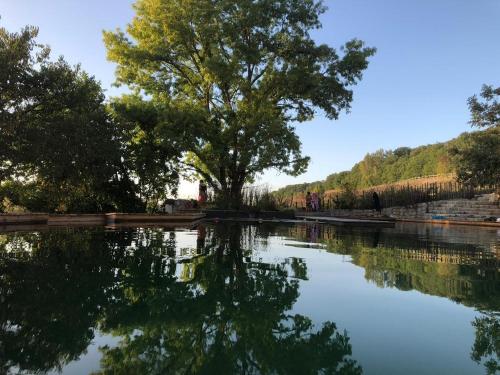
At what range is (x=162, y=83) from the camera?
19.9 metres

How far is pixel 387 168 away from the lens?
7138 centimetres

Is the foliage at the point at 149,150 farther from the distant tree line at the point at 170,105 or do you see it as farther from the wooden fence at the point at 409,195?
the wooden fence at the point at 409,195

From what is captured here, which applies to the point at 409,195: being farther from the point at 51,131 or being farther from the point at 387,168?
the point at 387,168

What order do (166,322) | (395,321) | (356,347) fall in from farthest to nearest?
(395,321) < (166,322) < (356,347)

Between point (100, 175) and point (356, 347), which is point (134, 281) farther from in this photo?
point (100, 175)

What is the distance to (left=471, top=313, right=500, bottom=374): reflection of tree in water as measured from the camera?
2.28 m

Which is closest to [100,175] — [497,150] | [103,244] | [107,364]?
[103,244]

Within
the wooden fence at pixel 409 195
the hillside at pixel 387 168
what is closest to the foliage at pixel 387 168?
the hillside at pixel 387 168

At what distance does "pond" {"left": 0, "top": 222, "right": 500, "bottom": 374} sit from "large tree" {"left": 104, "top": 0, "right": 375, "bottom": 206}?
11.9 m

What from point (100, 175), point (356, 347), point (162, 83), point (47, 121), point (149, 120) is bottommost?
point (356, 347)

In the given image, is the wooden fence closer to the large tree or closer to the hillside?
the large tree

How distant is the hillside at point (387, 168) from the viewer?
63162 millimetres

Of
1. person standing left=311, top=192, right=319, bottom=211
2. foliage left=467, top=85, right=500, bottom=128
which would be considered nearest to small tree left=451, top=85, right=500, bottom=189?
foliage left=467, top=85, right=500, bottom=128

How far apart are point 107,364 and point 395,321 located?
85.1 inches
